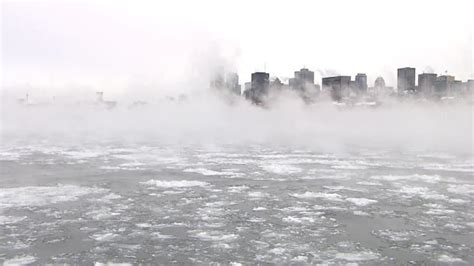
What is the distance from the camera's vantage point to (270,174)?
1498cm

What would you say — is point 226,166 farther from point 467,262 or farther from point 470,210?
point 467,262

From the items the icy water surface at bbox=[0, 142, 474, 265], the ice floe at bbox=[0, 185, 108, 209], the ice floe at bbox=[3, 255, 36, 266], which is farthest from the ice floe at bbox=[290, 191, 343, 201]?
the ice floe at bbox=[3, 255, 36, 266]

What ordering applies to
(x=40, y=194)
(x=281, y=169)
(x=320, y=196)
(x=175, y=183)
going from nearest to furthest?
(x=320, y=196) → (x=40, y=194) → (x=175, y=183) → (x=281, y=169)

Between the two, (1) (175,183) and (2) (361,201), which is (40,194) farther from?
(2) (361,201)

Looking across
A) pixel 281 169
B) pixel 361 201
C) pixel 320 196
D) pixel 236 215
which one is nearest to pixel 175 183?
pixel 320 196

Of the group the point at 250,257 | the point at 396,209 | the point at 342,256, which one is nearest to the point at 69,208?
the point at 250,257

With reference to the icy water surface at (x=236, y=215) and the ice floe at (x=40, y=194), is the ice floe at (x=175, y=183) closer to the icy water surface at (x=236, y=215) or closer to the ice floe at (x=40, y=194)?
the icy water surface at (x=236, y=215)

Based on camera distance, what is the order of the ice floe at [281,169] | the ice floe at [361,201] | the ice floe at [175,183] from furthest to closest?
the ice floe at [281,169]
the ice floe at [175,183]
the ice floe at [361,201]

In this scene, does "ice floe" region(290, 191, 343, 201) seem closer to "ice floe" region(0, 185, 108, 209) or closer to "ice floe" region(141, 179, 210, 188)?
"ice floe" region(141, 179, 210, 188)

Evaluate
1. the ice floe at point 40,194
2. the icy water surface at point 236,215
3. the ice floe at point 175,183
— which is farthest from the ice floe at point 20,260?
the ice floe at point 175,183

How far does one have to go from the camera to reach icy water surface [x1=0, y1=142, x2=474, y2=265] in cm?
681

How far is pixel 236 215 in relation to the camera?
9156mm

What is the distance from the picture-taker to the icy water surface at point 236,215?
681 centimetres

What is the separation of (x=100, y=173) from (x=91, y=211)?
582 cm
